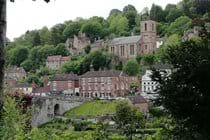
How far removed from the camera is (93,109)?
66375 mm

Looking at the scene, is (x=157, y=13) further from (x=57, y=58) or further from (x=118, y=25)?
(x=57, y=58)

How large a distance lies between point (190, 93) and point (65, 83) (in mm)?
75706

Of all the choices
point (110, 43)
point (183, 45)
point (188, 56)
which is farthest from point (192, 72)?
point (110, 43)

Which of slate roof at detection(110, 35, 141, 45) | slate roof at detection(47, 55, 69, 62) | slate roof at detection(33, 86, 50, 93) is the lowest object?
slate roof at detection(33, 86, 50, 93)

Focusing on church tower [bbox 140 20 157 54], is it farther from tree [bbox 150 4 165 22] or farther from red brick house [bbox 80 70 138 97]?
tree [bbox 150 4 165 22]

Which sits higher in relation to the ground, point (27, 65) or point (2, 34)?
point (27, 65)

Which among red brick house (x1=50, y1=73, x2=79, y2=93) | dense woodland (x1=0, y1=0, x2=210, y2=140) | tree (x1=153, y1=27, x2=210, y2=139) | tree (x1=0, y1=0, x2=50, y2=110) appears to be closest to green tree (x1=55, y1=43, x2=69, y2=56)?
dense woodland (x1=0, y1=0, x2=210, y2=140)

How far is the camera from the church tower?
104250 millimetres

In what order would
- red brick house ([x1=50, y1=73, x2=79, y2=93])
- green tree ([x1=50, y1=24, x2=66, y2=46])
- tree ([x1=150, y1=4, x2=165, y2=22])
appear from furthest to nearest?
tree ([x1=150, y1=4, x2=165, y2=22]) → green tree ([x1=50, y1=24, x2=66, y2=46]) → red brick house ([x1=50, y1=73, x2=79, y2=93])

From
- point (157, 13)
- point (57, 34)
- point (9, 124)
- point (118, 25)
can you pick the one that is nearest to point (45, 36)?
point (57, 34)

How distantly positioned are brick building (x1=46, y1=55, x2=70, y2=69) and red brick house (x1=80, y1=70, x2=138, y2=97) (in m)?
25.4

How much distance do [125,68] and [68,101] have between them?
2477 centimetres

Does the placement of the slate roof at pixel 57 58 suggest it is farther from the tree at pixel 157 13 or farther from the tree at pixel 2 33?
the tree at pixel 2 33

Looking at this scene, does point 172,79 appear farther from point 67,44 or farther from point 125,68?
point 67,44
